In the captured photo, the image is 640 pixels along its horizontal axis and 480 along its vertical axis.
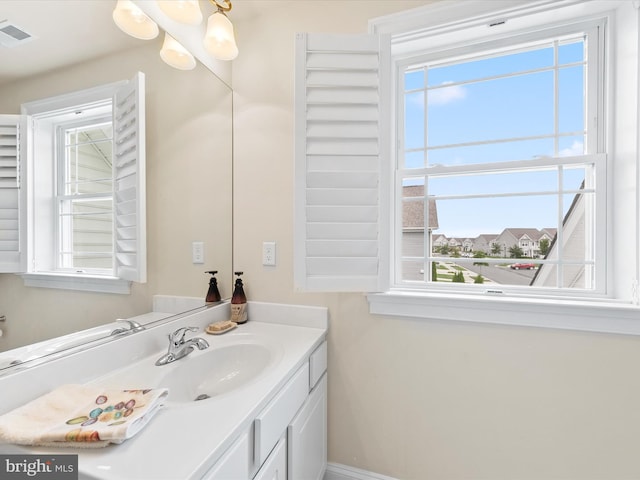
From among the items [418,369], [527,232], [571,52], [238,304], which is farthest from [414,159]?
[238,304]

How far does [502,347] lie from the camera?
1151mm

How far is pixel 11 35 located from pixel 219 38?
76 centimetres

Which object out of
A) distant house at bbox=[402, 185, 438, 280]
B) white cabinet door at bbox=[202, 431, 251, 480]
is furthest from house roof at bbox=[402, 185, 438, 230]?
white cabinet door at bbox=[202, 431, 251, 480]

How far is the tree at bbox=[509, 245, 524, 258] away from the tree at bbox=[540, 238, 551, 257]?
81 millimetres

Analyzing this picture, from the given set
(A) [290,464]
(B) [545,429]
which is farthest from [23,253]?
→ (B) [545,429]

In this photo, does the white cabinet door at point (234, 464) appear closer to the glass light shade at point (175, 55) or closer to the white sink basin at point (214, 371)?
the white sink basin at point (214, 371)

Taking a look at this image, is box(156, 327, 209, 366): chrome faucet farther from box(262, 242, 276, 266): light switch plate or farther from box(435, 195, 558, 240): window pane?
box(435, 195, 558, 240): window pane

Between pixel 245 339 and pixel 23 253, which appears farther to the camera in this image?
pixel 245 339

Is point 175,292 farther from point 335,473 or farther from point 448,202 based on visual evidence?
point 448,202

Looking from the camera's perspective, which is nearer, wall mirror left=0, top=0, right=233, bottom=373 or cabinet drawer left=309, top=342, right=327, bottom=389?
wall mirror left=0, top=0, right=233, bottom=373

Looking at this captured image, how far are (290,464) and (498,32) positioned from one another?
1921 millimetres

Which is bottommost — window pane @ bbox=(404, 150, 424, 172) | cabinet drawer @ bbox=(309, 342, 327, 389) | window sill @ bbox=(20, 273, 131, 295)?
cabinet drawer @ bbox=(309, 342, 327, 389)

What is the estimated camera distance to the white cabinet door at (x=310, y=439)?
3.18 ft

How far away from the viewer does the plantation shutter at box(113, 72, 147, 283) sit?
95cm
